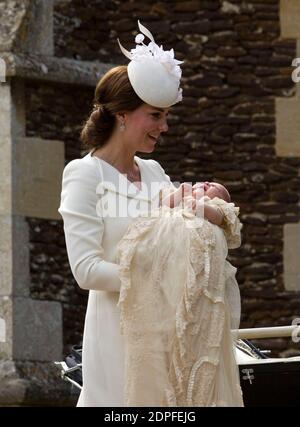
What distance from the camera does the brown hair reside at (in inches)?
216

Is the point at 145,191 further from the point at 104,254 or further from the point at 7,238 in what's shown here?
the point at 7,238

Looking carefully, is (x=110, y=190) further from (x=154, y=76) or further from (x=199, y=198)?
(x=154, y=76)

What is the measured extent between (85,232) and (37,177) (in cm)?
485

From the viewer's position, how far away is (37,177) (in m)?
10.1

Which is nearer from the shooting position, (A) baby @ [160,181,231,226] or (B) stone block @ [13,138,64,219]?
(A) baby @ [160,181,231,226]

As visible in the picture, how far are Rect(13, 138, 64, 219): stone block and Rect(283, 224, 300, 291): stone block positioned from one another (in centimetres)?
159

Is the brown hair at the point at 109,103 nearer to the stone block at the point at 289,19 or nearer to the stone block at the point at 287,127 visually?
the stone block at the point at 287,127

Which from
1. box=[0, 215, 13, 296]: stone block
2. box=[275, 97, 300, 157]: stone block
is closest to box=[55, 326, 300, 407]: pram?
box=[0, 215, 13, 296]: stone block

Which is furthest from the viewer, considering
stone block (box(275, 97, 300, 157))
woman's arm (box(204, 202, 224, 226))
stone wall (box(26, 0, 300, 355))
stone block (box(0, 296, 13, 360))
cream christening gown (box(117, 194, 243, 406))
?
stone block (box(275, 97, 300, 157))

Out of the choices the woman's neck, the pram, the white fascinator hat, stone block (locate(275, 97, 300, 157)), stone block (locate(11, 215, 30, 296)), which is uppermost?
stone block (locate(275, 97, 300, 157))

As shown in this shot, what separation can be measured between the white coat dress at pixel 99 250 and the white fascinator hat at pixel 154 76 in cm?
28

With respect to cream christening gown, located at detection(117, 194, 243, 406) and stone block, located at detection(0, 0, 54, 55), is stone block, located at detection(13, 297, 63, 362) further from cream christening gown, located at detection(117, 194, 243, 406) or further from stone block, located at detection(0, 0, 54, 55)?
cream christening gown, located at detection(117, 194, 243, 406)

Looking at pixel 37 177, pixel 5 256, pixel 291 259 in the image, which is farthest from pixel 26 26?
pixel 291 259
